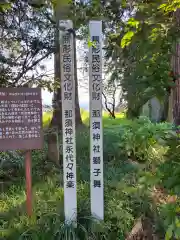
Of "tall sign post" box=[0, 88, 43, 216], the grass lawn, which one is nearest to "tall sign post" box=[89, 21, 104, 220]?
the grass lawn

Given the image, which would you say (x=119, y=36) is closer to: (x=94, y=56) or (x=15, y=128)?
(x=94, y=56)

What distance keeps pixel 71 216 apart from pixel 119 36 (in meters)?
2.36

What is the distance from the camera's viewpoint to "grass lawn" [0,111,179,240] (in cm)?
319

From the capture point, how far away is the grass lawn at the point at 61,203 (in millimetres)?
3186

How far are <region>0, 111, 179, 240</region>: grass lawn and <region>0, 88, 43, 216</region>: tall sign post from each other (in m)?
0.35

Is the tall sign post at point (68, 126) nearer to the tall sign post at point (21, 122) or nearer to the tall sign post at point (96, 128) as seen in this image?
the tall sign post at point (96, 128)

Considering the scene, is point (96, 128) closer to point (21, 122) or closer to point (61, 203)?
point (21, 122)

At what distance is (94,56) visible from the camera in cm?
332

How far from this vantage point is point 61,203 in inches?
142

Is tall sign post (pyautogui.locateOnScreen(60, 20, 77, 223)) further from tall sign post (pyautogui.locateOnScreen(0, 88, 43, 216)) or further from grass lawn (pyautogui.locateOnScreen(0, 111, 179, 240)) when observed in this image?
tall sign post (pyautogui.locateOnScreen(0, 88, 43, 216))

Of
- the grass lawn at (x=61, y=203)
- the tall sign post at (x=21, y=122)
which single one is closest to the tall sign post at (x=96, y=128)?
the grass lawn at (x=61, y=203)

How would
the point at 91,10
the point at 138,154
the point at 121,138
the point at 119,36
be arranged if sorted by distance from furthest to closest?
1. the point at 121,138
2. the point at 138,154
3. the point at 119,36
4. the point at 91,10

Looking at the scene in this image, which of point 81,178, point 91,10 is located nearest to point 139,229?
point 81,178

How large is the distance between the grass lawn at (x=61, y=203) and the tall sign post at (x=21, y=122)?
0.35 metres
